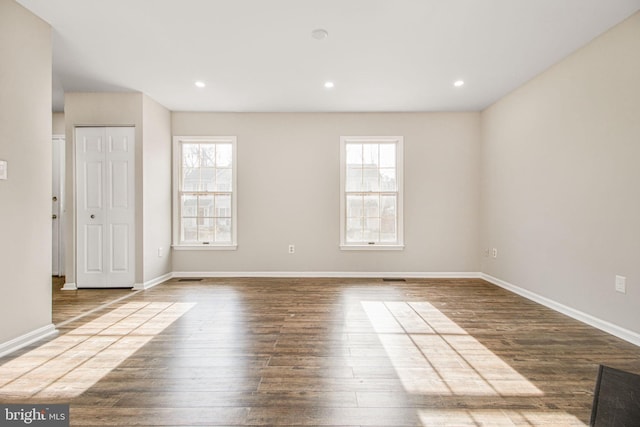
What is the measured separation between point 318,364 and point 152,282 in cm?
326

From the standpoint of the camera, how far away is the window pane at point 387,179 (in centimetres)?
491

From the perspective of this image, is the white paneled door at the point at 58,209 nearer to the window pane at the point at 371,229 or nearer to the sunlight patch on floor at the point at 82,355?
the sunlight patch on floor at the point at 82,355

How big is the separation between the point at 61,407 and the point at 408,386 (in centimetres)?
194

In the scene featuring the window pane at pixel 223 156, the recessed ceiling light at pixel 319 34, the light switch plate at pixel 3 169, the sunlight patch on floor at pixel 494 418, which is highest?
the recessed ceiling light at pixel 319 34

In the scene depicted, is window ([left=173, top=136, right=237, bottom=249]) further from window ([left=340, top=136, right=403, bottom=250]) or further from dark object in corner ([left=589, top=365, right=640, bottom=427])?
dark object in corner ([left=589, top=365, right=640, bottom=427])

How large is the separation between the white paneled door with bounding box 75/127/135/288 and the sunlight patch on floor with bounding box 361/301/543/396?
3.51 metres

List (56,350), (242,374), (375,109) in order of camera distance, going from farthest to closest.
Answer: (375,109) < (56,350) < (242,374)

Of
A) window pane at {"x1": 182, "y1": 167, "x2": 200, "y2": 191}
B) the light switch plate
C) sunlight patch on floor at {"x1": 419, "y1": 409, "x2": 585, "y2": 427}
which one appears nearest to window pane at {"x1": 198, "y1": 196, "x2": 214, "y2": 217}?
window pane at {"x1": 182, "y1": 167, "x2": 200, "y2": 191}

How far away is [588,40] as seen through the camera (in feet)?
9.18

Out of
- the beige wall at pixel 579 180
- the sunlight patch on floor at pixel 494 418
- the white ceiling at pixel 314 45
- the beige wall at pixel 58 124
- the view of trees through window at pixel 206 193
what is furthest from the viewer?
the beige wall at pixel 58 124

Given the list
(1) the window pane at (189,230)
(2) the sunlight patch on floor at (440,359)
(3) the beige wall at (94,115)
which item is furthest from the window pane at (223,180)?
(2) the sunlight patch on floor at (440,359)

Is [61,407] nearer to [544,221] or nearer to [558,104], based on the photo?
[544,221]

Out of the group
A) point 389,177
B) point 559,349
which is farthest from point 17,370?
point 389,177

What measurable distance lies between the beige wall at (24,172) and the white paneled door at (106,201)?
1465 mm
